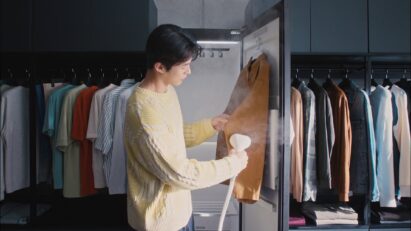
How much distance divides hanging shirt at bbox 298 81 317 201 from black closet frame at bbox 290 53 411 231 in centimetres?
15

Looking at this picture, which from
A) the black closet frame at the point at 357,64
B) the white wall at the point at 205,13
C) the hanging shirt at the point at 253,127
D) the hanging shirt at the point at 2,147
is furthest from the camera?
the black closet frame at the point at 357,64

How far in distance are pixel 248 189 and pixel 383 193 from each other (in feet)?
1.40

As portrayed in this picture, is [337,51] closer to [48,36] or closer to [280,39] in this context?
[280,39]

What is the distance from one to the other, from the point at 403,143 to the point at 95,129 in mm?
852

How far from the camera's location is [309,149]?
100 cm

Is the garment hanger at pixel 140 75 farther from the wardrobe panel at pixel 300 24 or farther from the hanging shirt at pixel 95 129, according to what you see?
the wardrobe panel at pixel 300 24

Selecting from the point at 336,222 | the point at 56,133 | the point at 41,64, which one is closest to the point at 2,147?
the point at 41,64

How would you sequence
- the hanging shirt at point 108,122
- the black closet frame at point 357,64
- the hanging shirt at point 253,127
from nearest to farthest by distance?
the hanging shirt at point 253,127 → the black closet frame at point 357,64 → the hanging shirt at point 108,122

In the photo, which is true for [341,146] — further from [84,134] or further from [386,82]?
[84,134]

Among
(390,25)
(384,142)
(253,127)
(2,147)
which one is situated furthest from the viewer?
(384,142)

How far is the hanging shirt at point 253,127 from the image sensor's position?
0.64 metres

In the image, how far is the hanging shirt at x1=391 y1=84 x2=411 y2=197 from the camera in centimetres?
73

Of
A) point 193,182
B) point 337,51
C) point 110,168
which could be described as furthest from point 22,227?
point 337,51

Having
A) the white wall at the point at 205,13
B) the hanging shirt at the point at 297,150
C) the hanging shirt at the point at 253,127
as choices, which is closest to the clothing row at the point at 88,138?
the white wall at the point at 205,13
